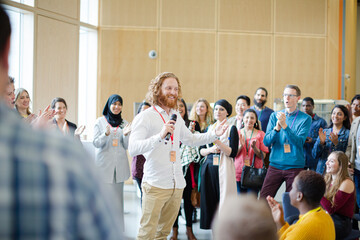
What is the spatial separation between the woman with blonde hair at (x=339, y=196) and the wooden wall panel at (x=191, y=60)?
597cm

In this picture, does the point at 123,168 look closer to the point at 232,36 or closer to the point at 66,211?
the point at 66,211

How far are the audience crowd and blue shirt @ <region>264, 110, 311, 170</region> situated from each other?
0.01 metres

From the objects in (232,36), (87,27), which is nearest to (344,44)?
(232,36)

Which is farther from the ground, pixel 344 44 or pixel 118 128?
pixel 344 44

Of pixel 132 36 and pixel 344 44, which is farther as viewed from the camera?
pixel 344 44

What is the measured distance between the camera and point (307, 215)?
258cm

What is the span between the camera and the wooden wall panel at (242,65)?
9.57m

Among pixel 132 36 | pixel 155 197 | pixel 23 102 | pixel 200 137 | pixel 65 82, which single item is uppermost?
pixel 132 36

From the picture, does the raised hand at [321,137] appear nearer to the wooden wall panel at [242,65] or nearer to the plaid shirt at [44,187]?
the wooden wall panel at [242,65]

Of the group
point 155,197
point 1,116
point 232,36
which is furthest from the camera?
point 232,36

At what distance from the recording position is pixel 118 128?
194 inches

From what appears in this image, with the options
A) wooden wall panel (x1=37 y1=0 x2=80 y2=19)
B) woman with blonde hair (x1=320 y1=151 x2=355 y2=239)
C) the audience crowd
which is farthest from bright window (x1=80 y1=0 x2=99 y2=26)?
woman with blonde hair (x1=320 y1=151 x2=355 y2=239)

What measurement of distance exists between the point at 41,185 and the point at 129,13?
9.22 m

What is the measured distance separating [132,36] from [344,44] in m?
5.31
